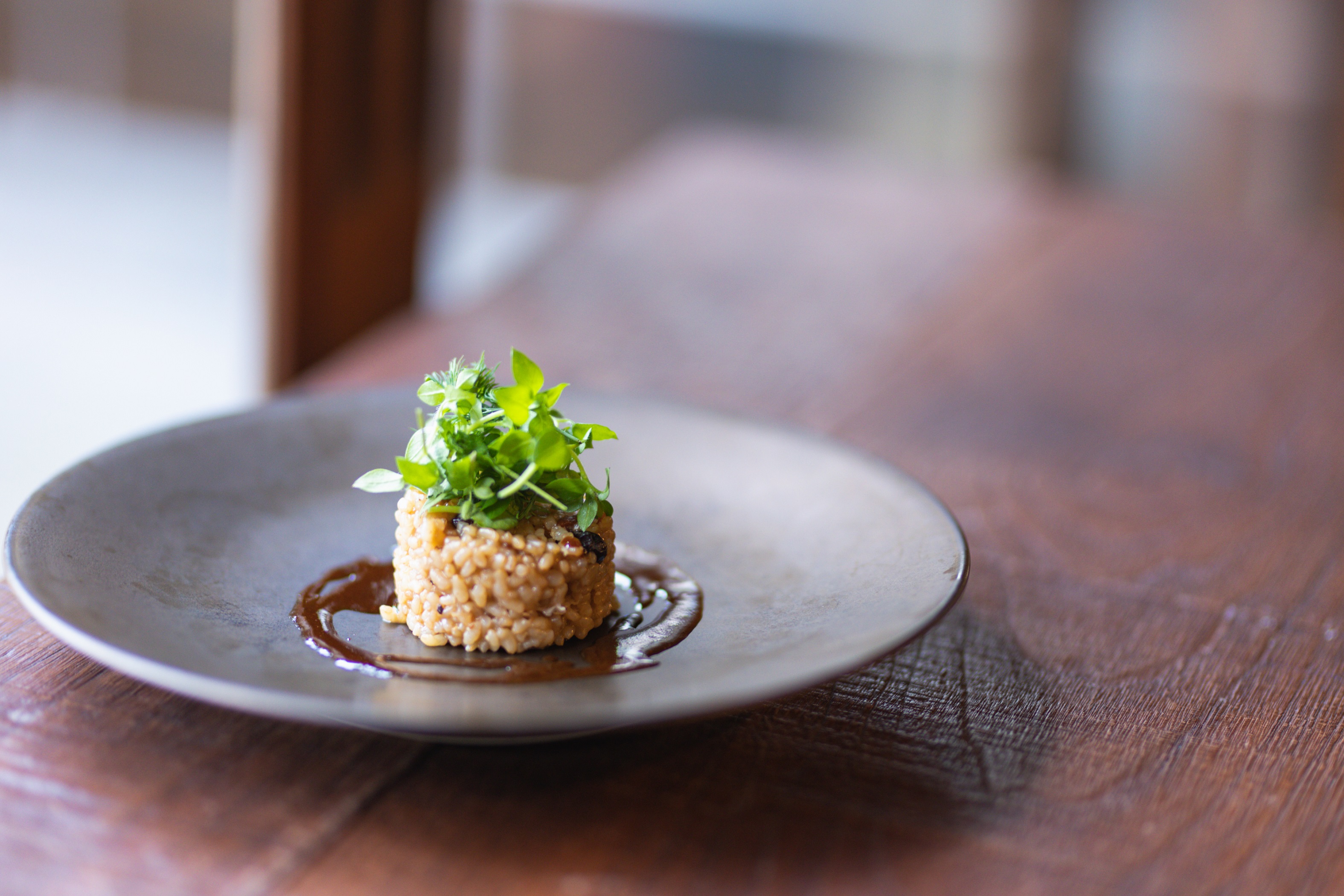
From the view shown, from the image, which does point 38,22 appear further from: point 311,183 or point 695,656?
point 695,656

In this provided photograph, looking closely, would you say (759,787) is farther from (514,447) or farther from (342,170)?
(342,170)

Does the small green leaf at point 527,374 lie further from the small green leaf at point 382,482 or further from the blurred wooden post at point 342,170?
the blurred wooden post at point 342,170

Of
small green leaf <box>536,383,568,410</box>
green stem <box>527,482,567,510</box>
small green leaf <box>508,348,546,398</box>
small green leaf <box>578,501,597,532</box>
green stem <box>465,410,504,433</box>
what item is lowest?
small green leaf <box>578,501,597,532</box>

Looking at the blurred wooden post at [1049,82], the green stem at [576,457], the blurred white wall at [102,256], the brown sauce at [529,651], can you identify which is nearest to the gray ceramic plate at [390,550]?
the brown sauce at [529,651]

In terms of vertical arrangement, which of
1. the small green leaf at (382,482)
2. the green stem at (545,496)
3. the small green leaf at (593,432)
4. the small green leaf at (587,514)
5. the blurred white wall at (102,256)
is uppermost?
the small green leaf at (593,432)

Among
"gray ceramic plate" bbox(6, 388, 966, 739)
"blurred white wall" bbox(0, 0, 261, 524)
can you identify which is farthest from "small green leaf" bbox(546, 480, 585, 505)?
"blurred white wall" bbox(0, 0, 261, 524)

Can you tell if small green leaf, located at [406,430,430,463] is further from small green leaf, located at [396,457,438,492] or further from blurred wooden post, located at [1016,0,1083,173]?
blurred wooden post, located at [1016,0,1083,173]
